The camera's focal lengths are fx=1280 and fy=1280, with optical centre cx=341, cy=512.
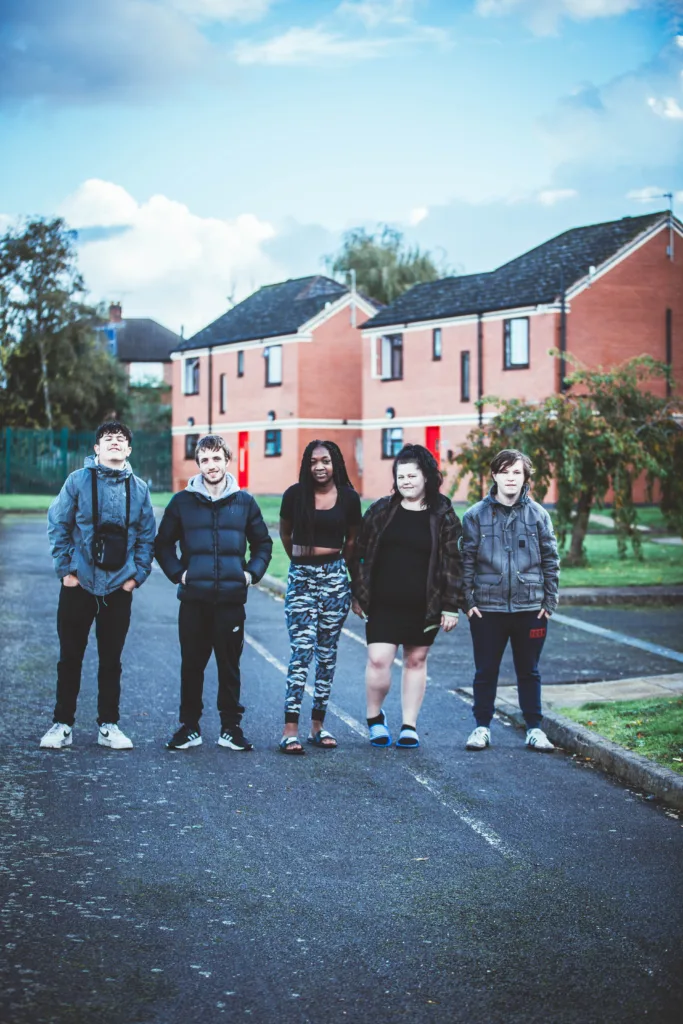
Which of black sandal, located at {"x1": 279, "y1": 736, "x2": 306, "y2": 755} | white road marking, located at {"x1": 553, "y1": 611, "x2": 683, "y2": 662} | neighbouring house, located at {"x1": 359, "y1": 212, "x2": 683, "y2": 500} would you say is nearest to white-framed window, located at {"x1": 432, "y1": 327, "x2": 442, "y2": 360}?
neighbouring house, located at {"x1": 359, "y1": 212, "x2": 683, "y2": 500}

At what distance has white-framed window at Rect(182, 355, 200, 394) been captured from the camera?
62.0m

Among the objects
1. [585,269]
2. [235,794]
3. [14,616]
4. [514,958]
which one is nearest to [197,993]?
[514,958]

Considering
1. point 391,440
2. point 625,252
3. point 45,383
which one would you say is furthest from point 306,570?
point 45,383

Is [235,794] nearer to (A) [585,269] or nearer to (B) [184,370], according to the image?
(A) [585,269]

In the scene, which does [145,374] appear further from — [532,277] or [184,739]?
[184,739]

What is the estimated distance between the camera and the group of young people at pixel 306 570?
7922mm

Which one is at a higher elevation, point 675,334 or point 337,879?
point 675,334

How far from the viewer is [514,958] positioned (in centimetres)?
448

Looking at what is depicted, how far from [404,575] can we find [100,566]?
190 centimetres

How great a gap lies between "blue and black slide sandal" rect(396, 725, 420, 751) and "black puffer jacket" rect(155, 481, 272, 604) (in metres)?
1.36

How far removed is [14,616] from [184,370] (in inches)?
1941

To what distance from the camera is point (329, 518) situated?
806cm

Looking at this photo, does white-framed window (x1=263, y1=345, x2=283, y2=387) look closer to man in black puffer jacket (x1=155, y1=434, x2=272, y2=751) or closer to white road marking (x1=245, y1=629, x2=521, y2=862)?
white road marking (x1=245, y1=629, x2=521, y2=862)

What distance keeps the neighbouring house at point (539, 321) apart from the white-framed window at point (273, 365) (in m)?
7.02
